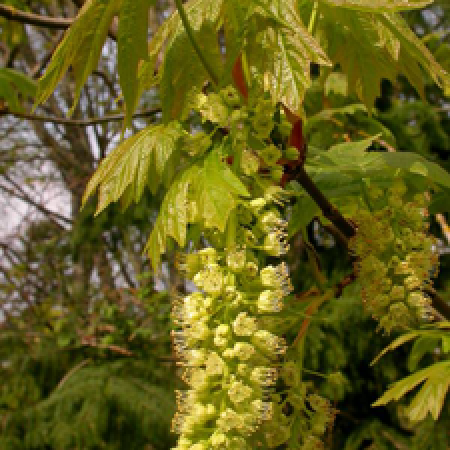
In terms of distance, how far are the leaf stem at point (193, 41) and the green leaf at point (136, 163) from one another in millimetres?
136

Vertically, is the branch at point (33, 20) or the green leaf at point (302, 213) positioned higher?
the branch at point (33, 20)

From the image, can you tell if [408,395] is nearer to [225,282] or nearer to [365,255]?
[365,255]

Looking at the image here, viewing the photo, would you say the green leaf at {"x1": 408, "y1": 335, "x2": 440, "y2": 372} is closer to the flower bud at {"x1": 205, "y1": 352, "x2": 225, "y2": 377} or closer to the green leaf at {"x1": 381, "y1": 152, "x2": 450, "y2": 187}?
the green leaf at {"x1": 381, "y1": 152, "x2": 450, "y2": 187}

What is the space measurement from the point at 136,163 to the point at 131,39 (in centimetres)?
26

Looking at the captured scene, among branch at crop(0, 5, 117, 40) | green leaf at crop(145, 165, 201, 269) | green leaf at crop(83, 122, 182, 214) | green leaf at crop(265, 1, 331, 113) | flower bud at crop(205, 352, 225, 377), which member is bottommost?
flower bud at crop(205, 352, 225, 377)

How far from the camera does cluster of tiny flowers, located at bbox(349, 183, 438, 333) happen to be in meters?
1.15

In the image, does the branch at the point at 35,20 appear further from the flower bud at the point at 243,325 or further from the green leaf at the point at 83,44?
the flower bud at the point at 243,325

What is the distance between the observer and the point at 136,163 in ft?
3.41

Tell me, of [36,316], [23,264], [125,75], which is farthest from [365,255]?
[23,264]

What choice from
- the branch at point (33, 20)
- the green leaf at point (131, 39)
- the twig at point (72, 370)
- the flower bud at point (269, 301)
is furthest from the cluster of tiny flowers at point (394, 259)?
the twig at point (72, 370)

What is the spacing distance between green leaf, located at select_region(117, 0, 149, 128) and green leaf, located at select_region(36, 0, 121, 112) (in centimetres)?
3

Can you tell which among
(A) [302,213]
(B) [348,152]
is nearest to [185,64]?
(A) [302,213]

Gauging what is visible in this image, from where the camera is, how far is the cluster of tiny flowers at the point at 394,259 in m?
1.15

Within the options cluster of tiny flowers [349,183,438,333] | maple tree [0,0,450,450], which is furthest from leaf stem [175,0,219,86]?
cluster of tiny flowers [349,183,438,333]
